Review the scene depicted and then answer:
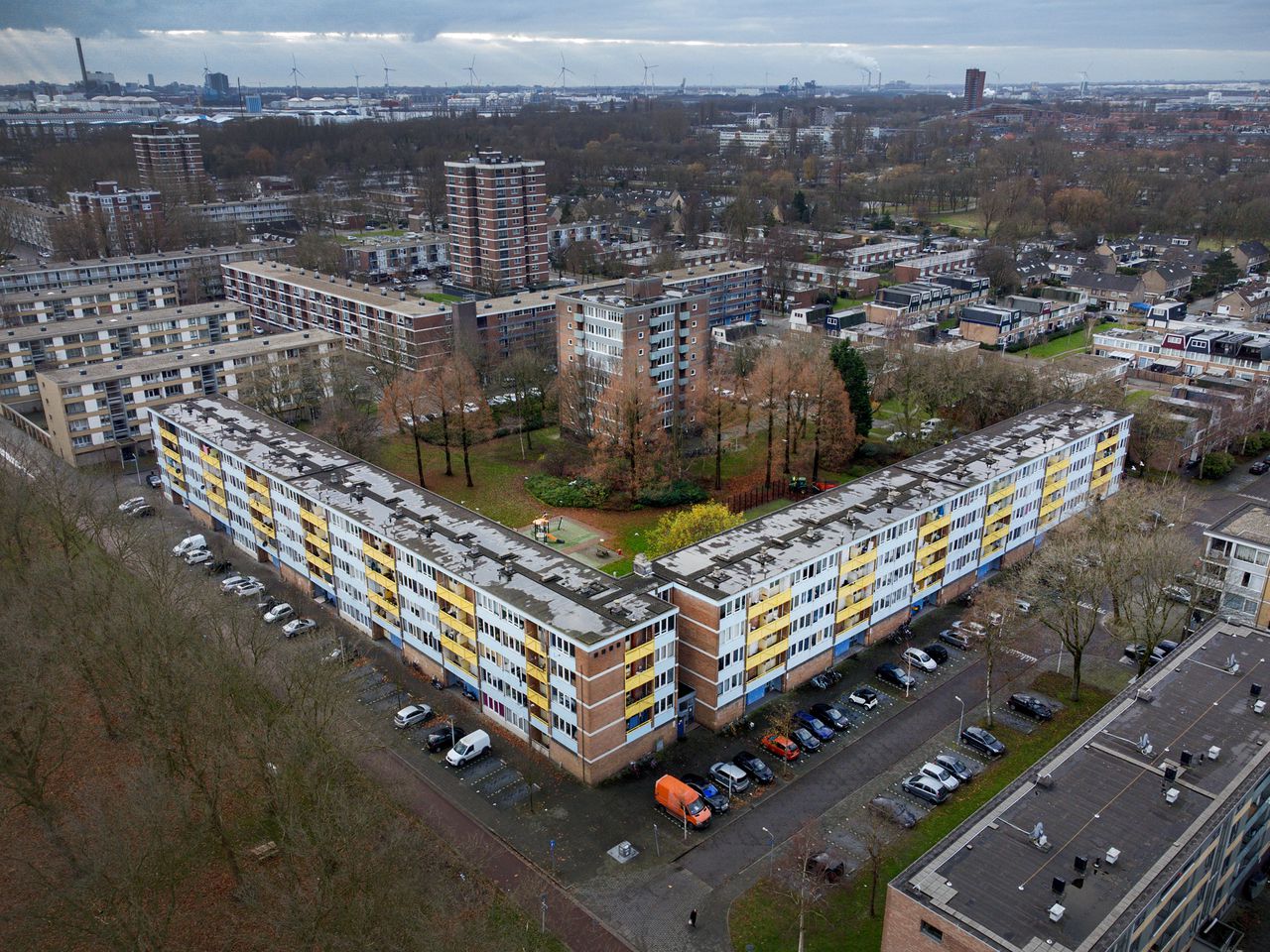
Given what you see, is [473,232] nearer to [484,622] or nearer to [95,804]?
[484,622]

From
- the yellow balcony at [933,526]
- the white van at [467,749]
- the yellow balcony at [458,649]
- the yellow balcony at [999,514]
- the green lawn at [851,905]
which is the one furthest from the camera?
the yellow balcony at [999,514]

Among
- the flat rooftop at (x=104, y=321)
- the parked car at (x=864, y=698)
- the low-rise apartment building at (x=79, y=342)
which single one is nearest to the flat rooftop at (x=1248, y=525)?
the parked car at (x=864, y=698)

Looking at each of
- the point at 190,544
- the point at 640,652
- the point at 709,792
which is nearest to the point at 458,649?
the point at 640,652

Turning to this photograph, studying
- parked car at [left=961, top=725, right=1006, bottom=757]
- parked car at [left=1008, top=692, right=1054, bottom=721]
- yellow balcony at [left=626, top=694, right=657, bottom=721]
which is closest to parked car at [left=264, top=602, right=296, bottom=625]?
yellow balcony at [left=626, top=694, right=657, bottom=721]

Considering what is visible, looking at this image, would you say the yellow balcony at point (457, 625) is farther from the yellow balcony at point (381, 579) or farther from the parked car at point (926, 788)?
the parked car at point (926, 788)

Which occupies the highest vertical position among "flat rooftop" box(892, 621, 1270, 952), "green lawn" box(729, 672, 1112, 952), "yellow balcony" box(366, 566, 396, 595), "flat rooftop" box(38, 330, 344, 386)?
"flat rooftop" box(38, 330, 344, 386)

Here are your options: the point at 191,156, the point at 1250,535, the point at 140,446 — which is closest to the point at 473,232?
the point at 140,446

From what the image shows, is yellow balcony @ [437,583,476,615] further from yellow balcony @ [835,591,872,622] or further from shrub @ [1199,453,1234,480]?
shrub @ [1199,453,1234,480]
